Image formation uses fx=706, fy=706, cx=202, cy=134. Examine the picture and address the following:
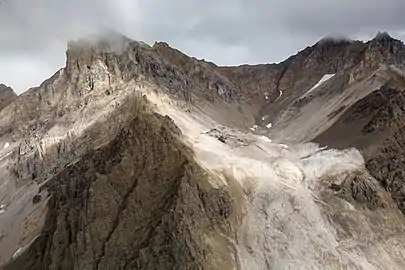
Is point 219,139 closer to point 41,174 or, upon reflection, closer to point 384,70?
point 41,174

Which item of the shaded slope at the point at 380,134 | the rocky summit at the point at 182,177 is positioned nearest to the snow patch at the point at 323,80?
the rocky summit at the point at 182,177

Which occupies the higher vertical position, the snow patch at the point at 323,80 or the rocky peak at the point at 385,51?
the rocky peak at the point at 385,51

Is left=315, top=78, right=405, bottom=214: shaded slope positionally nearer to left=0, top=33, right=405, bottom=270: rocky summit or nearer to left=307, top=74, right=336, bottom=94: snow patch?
left=0, top=33, right=405, bottom=270: rocky summit

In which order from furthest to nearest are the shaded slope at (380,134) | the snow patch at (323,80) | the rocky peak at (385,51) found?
the snow patch at (323,80) → the rocky peak at (385,51) → the shaded slope at (380,134)

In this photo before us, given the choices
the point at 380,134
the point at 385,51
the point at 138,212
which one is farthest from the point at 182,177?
the point at 385,51

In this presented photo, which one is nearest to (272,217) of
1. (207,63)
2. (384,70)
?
(384,70)

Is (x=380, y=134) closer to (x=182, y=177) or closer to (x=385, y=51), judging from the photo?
(x=182, y=177)

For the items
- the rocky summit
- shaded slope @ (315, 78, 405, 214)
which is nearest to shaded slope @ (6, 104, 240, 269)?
the rocky summit

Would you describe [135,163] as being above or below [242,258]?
above

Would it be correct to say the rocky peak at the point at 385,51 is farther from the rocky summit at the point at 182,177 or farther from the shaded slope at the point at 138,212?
the shaded slope at the point at 138,212
